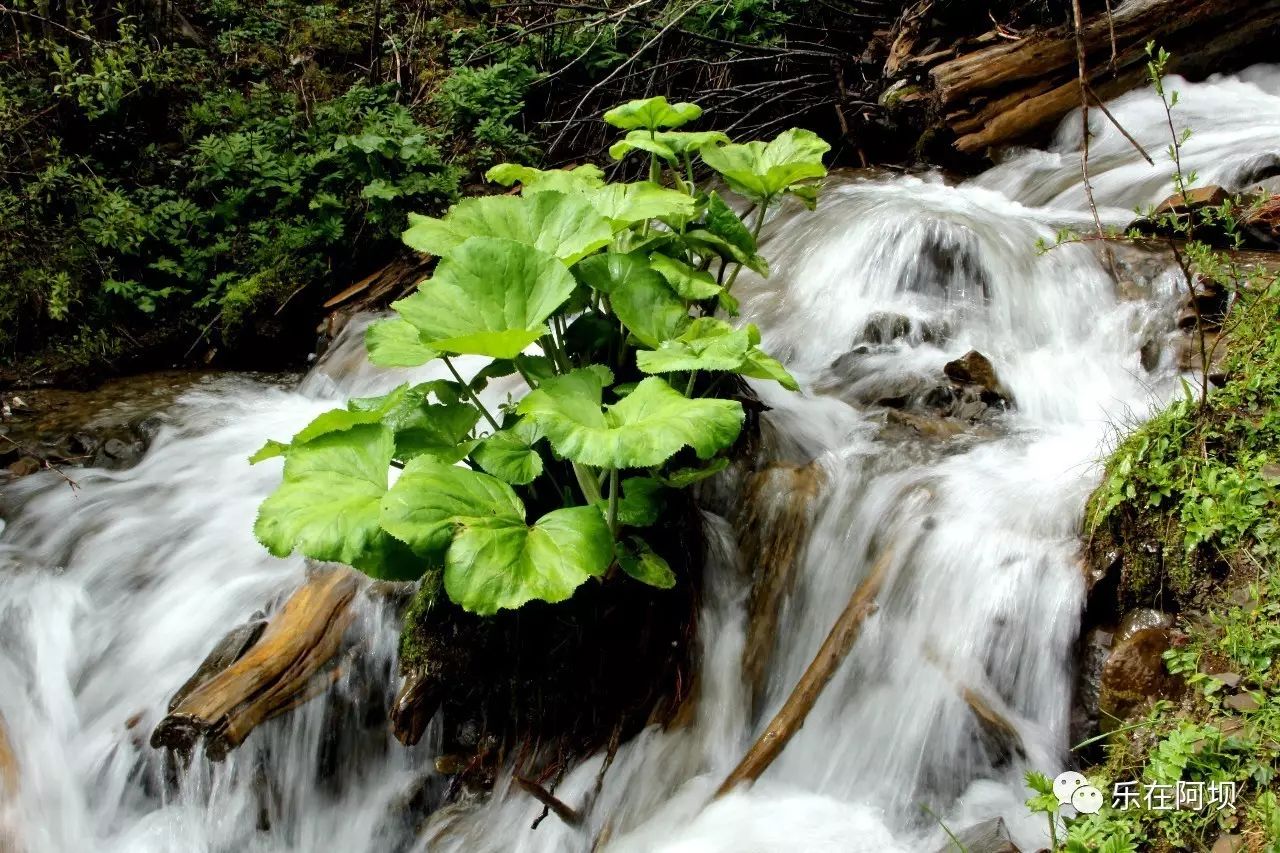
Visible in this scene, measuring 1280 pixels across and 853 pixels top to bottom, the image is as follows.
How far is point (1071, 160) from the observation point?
17.4ft

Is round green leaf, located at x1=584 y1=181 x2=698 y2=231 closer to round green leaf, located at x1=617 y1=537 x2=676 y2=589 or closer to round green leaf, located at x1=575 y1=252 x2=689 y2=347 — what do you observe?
round green leaf, located at x1=575 y1=252 x2=689 y2=347

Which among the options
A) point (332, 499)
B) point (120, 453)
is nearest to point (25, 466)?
point (120, 453)

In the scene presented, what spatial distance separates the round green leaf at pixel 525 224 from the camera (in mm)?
2383

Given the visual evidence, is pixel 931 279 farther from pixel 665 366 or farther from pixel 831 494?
pixel 665 366

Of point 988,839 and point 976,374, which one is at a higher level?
point 976,374

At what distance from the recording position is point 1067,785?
191cm

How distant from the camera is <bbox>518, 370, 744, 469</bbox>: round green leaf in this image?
185cm

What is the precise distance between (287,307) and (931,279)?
3.91 metres

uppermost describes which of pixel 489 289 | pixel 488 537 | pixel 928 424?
pixel 489 289

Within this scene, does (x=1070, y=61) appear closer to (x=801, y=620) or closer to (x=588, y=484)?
(x=801, y=620)

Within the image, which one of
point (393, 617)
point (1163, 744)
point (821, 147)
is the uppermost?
point (821, 147)

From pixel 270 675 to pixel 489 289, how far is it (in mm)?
1383

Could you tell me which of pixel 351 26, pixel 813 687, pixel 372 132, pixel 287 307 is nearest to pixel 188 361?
pixel 287 307

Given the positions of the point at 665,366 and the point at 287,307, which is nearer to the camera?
the point at 665,366
